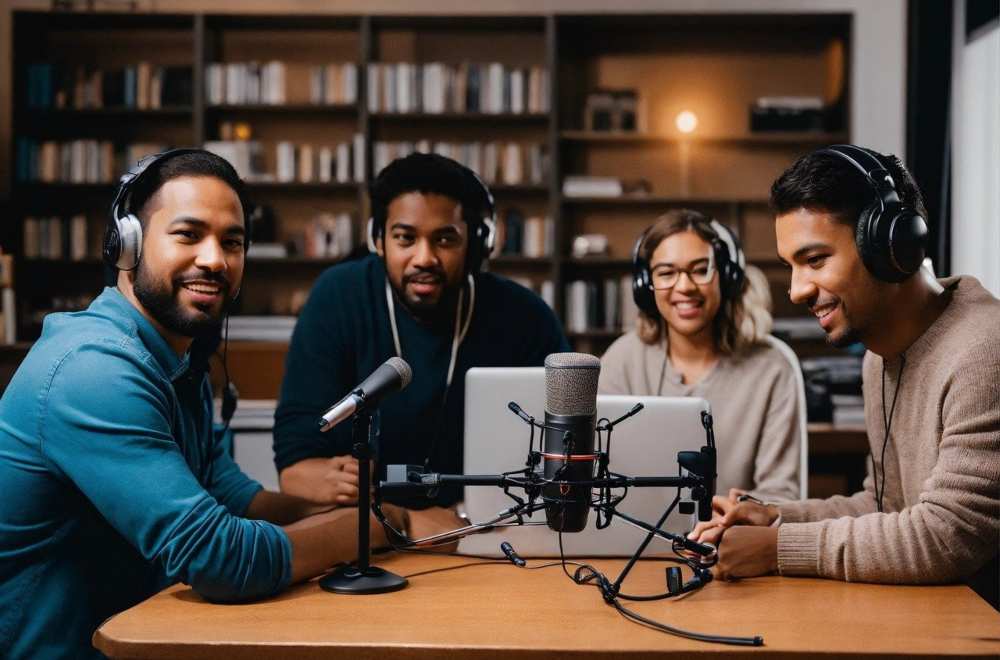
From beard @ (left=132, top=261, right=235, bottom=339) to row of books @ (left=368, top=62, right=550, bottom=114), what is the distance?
347 centimetres

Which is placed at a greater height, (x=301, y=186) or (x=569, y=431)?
(x=301, y=186)

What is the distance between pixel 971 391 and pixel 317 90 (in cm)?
409

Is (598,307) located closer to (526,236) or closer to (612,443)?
(526,236)

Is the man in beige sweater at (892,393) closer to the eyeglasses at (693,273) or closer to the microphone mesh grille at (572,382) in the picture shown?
the microphone mesh grille at (572,382)

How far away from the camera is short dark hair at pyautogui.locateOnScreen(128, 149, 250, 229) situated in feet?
4.93

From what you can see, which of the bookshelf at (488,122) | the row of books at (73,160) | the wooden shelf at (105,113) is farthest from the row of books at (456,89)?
the row of books at (73,160)

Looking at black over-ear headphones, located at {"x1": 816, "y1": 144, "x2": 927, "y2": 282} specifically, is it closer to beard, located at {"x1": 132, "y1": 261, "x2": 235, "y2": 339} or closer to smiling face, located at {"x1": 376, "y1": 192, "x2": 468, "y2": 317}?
smiling face, located at {"x1": 376, "y1": 192, "x2": 468, "y2": 317}

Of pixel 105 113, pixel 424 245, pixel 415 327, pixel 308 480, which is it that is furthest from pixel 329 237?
pixel 308 480

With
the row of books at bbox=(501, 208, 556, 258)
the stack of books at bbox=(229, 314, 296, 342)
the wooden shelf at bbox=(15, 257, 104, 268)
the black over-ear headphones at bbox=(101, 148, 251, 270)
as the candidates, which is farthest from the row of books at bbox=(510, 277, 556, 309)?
the black over-ear headphones at bbox=(101, 148, 251, 270)

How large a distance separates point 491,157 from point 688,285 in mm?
2864

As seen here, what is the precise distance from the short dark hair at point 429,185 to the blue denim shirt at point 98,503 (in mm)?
723

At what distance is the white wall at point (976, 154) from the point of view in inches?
156

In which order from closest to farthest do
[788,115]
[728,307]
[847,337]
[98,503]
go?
1. [98,503]
2. [847,337]
3. [728,307]
4. [788,115]

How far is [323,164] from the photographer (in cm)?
488
